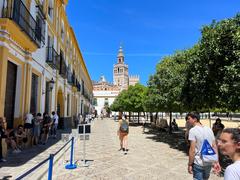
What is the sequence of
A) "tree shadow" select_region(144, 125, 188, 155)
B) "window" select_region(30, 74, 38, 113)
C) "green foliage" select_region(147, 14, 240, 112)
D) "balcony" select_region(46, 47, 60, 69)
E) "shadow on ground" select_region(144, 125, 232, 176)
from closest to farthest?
"green foliage" select_region(147, 14, 240, 112) < "shadow on ground" select_region(144, 125, 232, 176) < "tree shadow" select_region(144, 125, 188, 155) < "window" select_region(30, 74, 38, 113) < "balcony" select_region(46, 47, 60, 69)

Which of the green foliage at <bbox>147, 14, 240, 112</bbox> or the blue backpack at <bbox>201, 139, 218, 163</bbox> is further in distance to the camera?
the green foliage at <bbox>147, 14, 240, 112</bbox>

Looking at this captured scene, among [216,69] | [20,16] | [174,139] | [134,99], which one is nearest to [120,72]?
[134,99]

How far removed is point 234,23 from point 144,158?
5778 millimetres

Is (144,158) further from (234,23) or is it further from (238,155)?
(238,155)

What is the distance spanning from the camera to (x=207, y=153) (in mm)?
4062

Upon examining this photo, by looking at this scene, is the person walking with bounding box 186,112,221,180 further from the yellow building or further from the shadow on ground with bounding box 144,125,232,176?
the yellow building

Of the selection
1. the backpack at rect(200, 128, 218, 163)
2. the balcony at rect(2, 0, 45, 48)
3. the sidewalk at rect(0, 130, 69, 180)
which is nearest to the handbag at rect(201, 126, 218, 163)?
the backpack at rect(200, 128, 218, 163)

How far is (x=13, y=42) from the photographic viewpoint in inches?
387

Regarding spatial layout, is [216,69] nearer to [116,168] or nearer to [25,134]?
[116,168]

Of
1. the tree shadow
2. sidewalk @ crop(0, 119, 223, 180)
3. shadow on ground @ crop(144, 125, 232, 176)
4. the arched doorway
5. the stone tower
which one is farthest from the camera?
the stone tower

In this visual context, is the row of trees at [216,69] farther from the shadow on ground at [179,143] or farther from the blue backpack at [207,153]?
Result: the blue backpack at [207,153]

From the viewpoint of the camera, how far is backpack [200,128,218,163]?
4031 millimetres

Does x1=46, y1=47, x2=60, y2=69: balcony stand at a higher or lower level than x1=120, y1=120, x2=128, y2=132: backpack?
higher

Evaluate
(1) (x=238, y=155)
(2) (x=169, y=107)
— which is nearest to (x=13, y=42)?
(1) (x=238, y=155)
